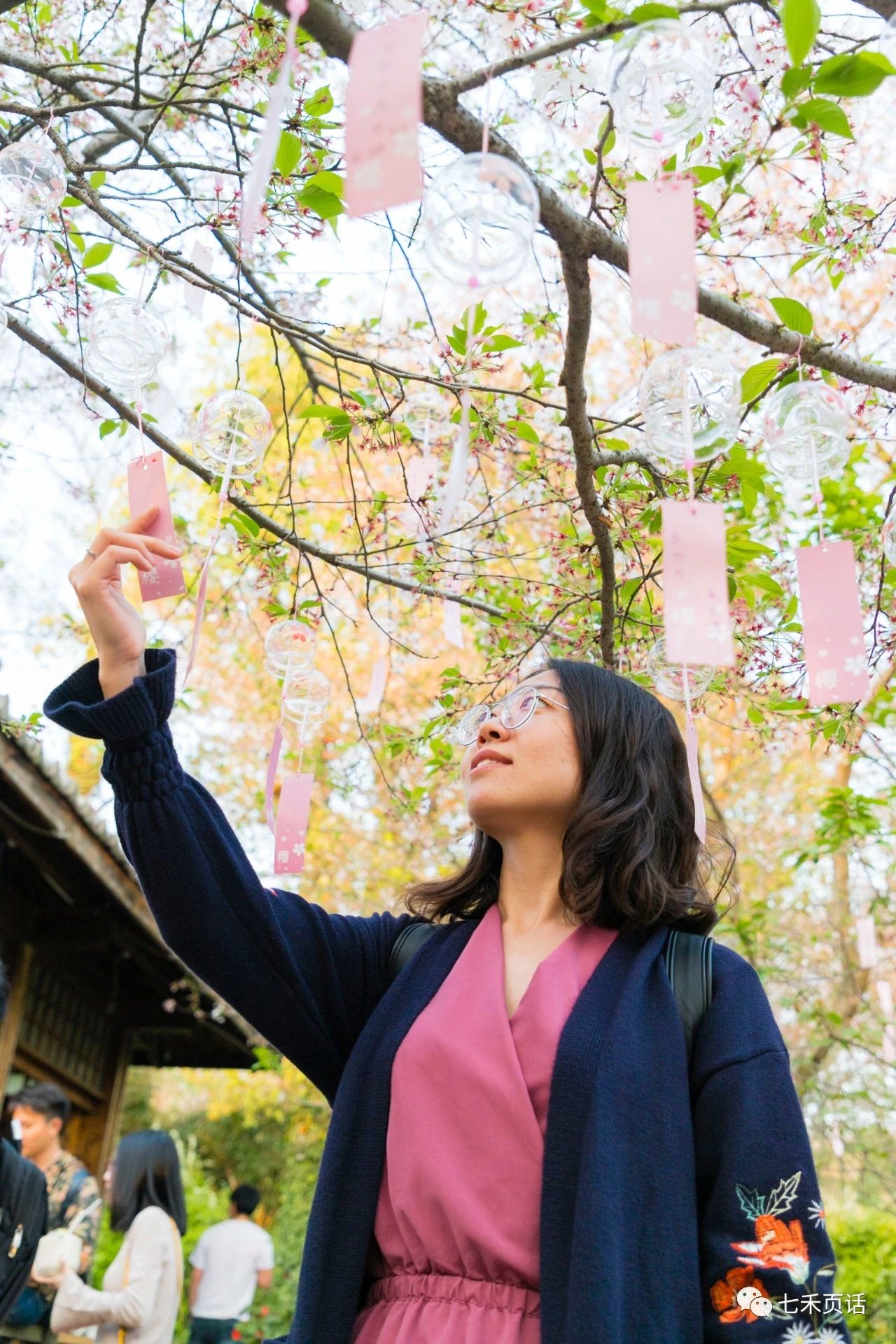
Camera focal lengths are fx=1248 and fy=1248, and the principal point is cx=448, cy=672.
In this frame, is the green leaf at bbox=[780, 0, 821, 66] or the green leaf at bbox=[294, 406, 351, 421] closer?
the green leaf at bbox=[780, 0, 821, 66]

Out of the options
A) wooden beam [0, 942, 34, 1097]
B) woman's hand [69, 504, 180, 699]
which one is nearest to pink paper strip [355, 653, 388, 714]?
woman's hand [69, 504, 180, 699]

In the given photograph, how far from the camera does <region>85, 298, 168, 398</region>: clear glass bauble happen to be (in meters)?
2.19

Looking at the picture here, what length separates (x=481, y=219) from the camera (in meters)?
1.62

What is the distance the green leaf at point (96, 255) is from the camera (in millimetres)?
2623

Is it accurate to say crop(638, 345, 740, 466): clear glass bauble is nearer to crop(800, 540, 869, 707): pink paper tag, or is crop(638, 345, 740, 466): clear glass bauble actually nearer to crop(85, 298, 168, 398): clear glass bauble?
crop(800, 540, 869, 707): pink paper tag

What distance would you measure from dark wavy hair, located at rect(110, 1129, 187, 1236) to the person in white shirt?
1.97m

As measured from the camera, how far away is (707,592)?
1.59m

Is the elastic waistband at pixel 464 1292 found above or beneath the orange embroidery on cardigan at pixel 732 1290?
beneath

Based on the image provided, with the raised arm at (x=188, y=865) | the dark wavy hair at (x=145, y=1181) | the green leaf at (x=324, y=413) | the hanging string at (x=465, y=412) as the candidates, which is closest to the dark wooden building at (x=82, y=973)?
the dark wavy hair at (x=145, y=1181)

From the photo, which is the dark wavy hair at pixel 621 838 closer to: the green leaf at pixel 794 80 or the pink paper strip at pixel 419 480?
the green leaf at pixel 794 80

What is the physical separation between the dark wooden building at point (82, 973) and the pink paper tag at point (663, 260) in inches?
121

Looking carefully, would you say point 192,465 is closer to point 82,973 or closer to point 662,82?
point 662,82

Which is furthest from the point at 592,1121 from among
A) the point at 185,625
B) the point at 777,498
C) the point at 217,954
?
the point at 185,625

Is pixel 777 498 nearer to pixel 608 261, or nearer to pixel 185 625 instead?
pixel 608 261
